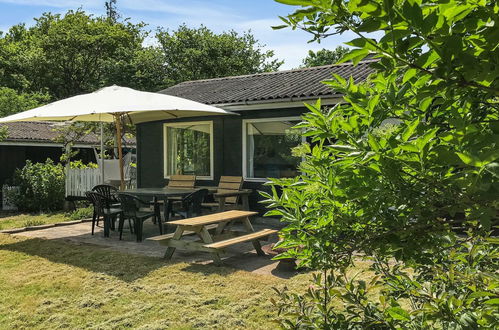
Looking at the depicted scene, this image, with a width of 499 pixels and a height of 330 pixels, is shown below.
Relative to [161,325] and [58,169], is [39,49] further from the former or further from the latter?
[161,325]

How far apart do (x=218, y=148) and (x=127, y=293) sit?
6566 millimetres

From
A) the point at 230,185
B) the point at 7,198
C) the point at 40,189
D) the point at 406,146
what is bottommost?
the point at 7,198

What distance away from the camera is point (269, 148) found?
35.1 feet

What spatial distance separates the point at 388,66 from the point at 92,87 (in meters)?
34.0

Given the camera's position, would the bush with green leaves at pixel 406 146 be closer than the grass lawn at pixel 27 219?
Yes

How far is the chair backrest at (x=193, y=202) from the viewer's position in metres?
8.66

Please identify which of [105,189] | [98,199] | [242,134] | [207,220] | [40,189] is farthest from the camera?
[40,189]

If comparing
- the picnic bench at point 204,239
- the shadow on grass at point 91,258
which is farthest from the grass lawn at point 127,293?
the picnic bench at point 204,239

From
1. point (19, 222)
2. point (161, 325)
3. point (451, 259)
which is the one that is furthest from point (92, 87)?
point (451, 259)

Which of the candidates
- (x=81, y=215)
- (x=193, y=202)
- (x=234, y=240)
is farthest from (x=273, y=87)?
(x=81, y=215)

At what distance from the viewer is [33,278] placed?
5945 mm

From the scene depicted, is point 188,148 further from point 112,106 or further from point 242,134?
point 112,106

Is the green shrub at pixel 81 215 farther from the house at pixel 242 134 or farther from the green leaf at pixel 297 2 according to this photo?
the green leaf at pixel 297 2

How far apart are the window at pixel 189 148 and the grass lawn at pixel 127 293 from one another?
494 centimetres
